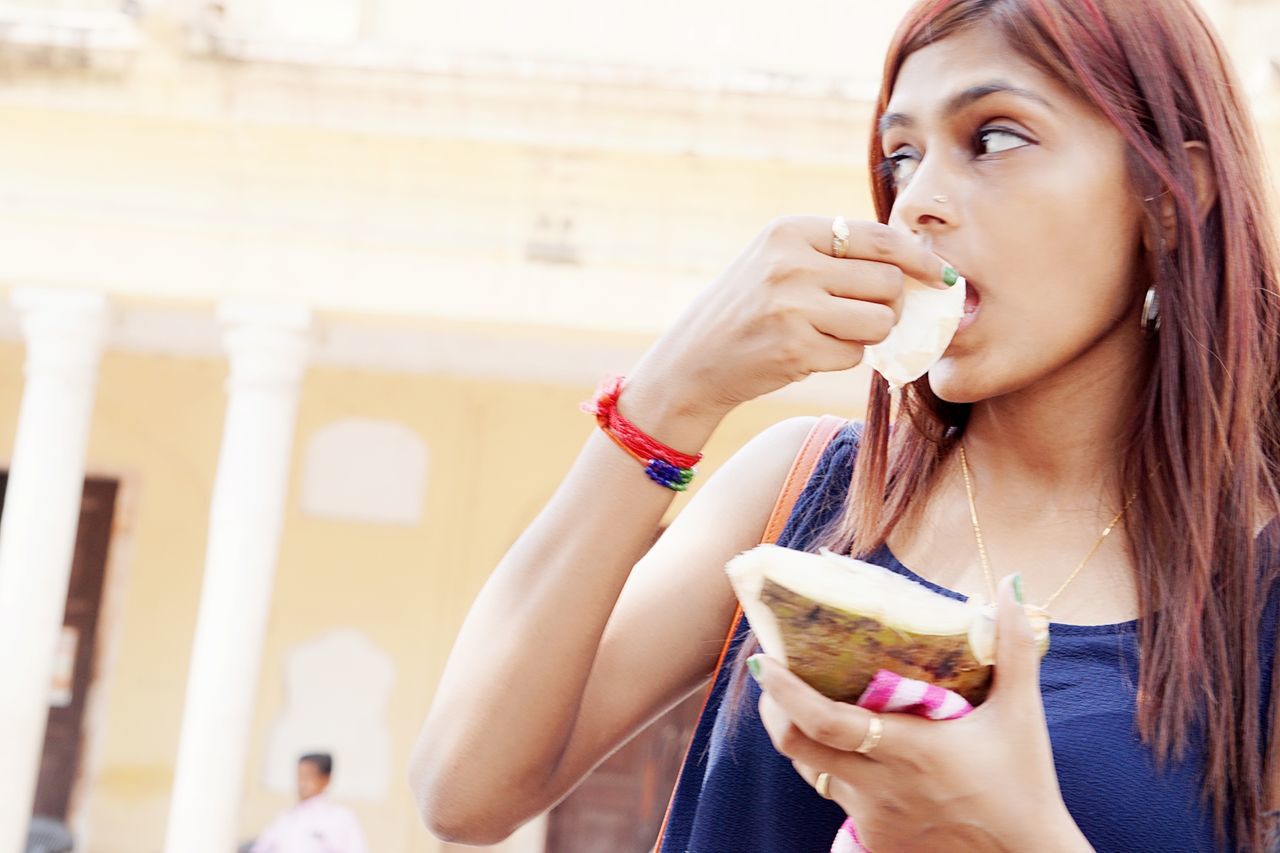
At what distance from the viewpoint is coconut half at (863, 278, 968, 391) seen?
1.17 m

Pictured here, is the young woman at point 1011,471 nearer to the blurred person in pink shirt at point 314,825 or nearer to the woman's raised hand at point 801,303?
the woman's raised hand at point 801,303

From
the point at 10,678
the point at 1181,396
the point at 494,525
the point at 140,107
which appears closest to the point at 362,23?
the point at 140,107

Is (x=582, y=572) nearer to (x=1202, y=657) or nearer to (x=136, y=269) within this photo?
(x=1202, y=657)

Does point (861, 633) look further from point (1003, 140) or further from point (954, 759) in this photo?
point (1003, 140)

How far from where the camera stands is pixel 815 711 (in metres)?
0.93

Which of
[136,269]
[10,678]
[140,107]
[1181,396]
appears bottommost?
[10,678]

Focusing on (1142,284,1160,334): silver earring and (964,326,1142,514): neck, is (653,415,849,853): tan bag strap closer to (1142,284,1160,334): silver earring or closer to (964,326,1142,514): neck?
(964,326,1142,514): neck

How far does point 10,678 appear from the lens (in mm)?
7215

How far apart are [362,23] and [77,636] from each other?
4230 mm

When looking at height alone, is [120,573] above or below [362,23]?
below

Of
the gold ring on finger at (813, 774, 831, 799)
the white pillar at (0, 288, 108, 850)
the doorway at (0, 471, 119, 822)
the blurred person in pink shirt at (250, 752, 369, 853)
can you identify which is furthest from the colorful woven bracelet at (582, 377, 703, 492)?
the doorway at (0, 471, 119, 822)

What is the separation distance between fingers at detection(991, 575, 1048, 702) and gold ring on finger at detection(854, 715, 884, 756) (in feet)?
0.26

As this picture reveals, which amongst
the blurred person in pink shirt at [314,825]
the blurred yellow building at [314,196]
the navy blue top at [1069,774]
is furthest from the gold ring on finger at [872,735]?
the blurred person in pink shirt at [314,825]

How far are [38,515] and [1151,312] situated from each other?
6868 mm
